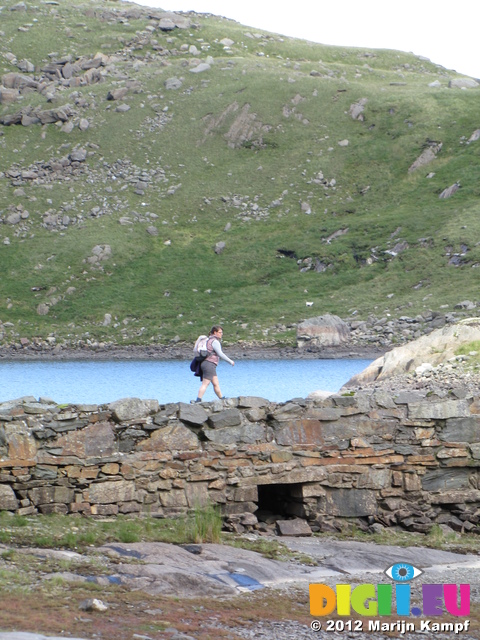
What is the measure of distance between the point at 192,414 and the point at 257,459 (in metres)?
1.38

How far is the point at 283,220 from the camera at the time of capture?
94125 mm

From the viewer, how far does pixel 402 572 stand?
1168cm

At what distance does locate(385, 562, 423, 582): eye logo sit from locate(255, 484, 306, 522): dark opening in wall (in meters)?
3.27

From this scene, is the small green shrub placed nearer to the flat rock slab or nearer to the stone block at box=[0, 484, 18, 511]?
the flat rock slab

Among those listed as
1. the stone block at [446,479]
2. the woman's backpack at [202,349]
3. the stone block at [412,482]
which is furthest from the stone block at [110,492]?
the woman's backpack at [202,349]

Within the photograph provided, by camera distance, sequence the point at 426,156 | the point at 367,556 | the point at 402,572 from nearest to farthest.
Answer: the point at 402,572
the point at 367,556
the point at 426,156

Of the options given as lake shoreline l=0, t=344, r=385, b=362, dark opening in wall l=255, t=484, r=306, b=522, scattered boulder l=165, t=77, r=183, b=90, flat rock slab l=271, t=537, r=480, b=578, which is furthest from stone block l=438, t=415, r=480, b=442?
scattered boulder l=165, t=77, r=183, b=90

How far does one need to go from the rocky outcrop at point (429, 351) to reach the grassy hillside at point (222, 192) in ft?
128

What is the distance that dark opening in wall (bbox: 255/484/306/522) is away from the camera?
15312mm

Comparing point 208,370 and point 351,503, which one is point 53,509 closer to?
point 351,503

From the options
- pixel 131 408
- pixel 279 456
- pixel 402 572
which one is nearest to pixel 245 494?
pixel 279 456

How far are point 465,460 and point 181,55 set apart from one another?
4758 inches

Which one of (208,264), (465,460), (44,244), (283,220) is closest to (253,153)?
(283,220)

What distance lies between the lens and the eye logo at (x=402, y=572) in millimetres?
11492
